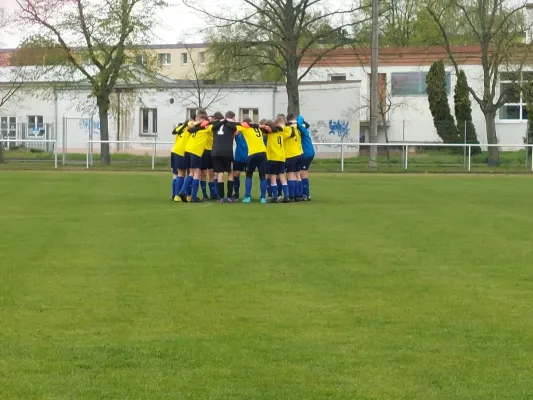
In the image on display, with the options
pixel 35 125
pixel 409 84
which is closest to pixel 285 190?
pixel 409 84

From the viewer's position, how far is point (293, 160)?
2131 cm

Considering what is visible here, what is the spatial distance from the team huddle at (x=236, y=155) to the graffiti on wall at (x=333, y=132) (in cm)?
3295

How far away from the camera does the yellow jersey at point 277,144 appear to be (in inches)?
819


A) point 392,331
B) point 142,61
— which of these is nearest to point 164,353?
point 392,331

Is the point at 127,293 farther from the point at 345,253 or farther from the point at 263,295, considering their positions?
the point at 345,253

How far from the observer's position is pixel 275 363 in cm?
656

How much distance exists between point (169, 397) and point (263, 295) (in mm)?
3389

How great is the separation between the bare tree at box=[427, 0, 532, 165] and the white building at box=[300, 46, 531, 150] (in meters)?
7.85

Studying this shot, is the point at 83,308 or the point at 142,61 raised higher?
the point at 142,61

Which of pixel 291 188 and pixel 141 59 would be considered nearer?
pixel 291 188

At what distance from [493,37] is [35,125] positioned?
1106 inches

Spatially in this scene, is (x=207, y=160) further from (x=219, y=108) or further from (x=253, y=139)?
(x=219, y=108)

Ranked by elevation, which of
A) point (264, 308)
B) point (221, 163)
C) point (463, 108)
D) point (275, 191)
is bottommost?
point (264, 308)

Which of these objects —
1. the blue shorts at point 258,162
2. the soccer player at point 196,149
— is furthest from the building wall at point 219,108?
the blue shorts at point 258,162
